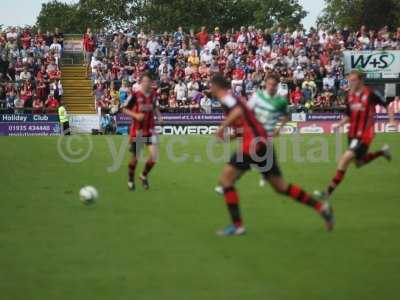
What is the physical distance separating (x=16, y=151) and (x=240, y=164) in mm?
14823

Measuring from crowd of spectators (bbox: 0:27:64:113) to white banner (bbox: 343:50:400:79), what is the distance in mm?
12797

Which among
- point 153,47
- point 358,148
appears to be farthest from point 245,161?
point 153,47

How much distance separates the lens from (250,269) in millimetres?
8953

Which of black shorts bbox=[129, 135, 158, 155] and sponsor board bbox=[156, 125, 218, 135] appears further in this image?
sponsor board bbox=[156, 125, 218, 135]

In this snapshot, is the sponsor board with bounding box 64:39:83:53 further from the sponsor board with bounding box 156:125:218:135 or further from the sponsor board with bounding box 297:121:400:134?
the sponsor board with bounding box 297:121:400:134

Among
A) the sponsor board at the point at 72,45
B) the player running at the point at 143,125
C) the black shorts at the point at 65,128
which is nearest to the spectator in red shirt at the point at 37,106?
the black shorts at the point at 65,128

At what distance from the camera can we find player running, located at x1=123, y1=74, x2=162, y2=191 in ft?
51.7

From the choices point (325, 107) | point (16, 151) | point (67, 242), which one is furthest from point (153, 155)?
point (325, 107)

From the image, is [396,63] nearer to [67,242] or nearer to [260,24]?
[67,242]

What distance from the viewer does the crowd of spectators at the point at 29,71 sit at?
Answer: 115 feet

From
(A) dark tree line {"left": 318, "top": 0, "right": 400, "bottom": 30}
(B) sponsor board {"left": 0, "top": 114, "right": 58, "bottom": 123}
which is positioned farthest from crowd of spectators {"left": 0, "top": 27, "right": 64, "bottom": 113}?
(A) dark tree line {"left": 318, "top": 0, "right": 400, "bottom": 30}

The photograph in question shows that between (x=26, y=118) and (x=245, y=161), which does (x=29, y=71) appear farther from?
(x=245, y=161)

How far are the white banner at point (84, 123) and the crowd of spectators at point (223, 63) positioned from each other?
0.70 meters

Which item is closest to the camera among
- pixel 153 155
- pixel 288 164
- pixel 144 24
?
pixel 153 155
